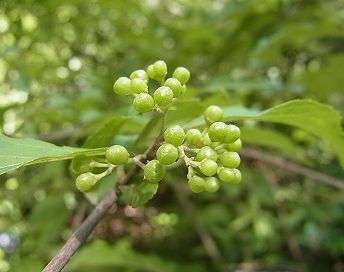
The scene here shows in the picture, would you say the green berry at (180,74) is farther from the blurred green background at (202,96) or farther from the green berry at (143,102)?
the blurred green background at (202,96)

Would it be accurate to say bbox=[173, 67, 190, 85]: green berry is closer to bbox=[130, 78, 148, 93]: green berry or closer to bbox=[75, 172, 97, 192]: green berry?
bbox=[130, 78, 148, 93]: green berry

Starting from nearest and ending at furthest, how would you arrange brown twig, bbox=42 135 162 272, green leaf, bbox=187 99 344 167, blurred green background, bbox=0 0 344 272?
brown twig, bbox=42 135 162 272 < green leaf, bbox=187 99 344 167 < blurred green background, bbox=0 0 344 272

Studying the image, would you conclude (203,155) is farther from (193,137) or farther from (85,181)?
(85,181)

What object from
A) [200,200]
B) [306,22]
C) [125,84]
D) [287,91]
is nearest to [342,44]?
[306,22]

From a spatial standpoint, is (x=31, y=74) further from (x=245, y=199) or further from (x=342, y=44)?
(x=342, y=44)

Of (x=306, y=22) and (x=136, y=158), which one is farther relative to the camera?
(x=306, y=22)

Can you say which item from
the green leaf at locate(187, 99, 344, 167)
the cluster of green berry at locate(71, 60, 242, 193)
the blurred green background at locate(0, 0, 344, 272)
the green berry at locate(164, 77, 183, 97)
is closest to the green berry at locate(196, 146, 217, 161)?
the cluster of green berry at locate(71, 60, 242, 193)
